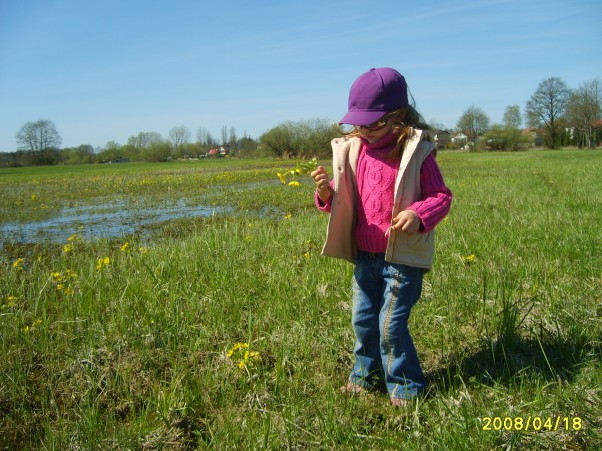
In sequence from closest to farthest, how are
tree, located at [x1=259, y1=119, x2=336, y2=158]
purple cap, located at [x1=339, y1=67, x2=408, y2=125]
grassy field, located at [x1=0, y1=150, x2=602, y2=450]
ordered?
grassy field, located at [x1=0, y1=150, x2=602, y2=450] → purple cap, located at [x1=339, y1=67, x2=408, y2=125] → tree, located at [x1=259, y1=119, x2=336, y2=158]

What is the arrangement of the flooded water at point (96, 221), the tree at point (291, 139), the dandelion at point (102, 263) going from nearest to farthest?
the dandelion at point (102, 263) → the flooded water at point (96, 221) → the tree at point (291, 139)

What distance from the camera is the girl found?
2.08 m

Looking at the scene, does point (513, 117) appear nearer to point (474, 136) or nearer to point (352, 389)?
point (474, 136)

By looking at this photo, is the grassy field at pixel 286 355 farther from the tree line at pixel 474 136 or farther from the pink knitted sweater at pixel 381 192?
the tree line at pixel 474 136

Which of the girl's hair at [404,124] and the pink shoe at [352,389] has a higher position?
the girl's hair at [404,124]

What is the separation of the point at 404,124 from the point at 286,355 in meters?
1.40

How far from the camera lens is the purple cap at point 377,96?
2.08m

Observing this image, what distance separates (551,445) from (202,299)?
8.02 ft

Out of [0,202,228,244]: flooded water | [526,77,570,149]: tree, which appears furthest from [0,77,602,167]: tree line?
[0,202,228,244]: flooded water

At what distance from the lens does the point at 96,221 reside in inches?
338

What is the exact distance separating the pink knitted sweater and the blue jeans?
0.38ft

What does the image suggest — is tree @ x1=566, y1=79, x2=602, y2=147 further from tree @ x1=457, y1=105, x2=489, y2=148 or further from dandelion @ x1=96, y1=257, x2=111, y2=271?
dandelion @ x1=96, y1=257, x2=111, y2=271

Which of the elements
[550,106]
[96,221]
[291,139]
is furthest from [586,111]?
[96,221]

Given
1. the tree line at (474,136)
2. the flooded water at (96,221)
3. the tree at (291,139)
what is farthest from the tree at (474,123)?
the flooded water at (96,221)
